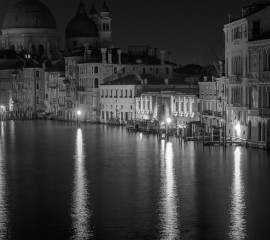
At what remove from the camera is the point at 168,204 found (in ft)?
73.7

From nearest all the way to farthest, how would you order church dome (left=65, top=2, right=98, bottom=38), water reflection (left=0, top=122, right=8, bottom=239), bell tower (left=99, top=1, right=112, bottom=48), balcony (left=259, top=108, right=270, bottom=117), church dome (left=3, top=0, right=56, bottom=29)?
water reflection (left=0, top=122, right=8, bottom=239)
balcony (left=259, top=108, right=270, bottom=117)
bell tower (left=99, top=1, right=112, bottom=48)
church dome (left=65, top=2, right=98, bottom=38)
church dome (left=3, top=0, right=56, bottom=29)

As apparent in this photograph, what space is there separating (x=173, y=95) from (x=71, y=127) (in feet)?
27.9

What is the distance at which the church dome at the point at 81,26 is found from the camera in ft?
250

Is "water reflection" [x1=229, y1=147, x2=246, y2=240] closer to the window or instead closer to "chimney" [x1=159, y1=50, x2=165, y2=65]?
the window

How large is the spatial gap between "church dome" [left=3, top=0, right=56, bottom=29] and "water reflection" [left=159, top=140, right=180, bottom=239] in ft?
167

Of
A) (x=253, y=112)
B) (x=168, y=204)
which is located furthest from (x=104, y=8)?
(x=168, y=204)

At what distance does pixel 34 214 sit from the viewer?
21422mm

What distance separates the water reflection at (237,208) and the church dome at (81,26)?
48.2 m

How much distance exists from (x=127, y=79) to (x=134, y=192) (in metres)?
32.1

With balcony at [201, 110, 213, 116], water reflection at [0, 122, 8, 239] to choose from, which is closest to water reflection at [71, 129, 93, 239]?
water reflection at [0, 122, 8, 239]

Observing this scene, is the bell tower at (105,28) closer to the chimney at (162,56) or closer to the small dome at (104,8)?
the small dome at (104,8)

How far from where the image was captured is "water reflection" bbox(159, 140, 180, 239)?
19469mm

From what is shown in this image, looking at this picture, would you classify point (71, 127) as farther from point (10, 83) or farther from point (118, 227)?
point (118, 227)

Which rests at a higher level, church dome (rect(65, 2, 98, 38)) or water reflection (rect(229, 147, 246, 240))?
church dome (rect(65, 2, 98, 38))
